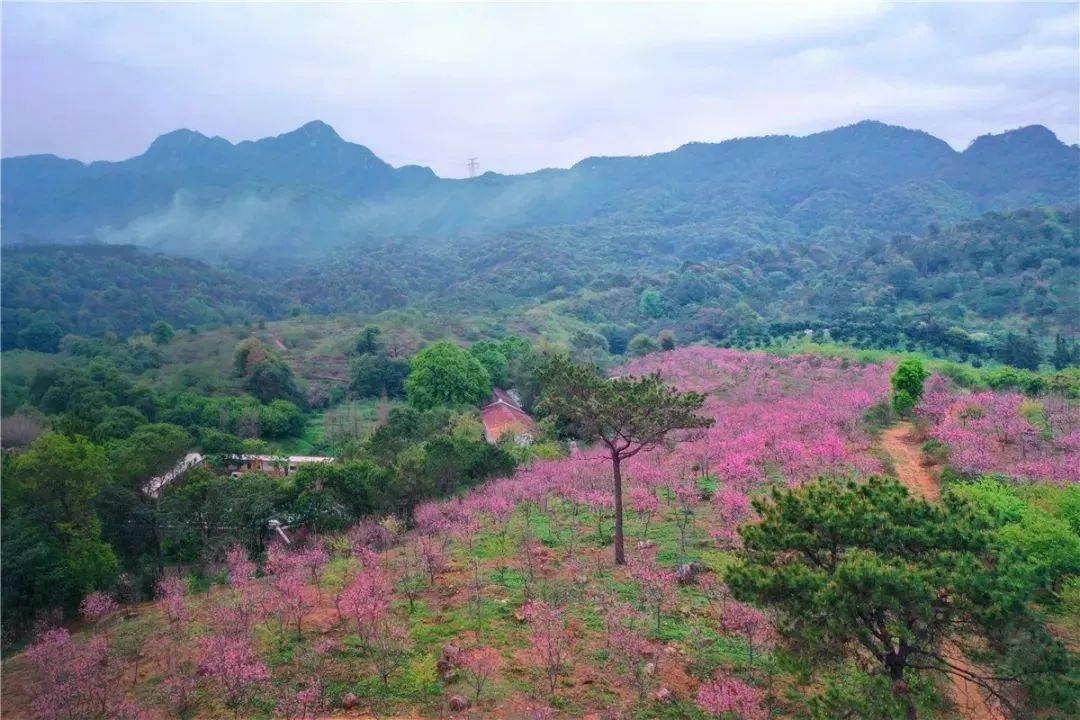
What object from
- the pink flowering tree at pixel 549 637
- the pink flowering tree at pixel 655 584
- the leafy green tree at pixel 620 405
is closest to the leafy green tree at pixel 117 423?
the leafy green tree at pixel 620 405

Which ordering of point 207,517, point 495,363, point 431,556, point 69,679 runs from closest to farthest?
point 69,679, point 431,556, point 207,517, point 495,363

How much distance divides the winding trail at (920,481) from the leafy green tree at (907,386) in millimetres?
626

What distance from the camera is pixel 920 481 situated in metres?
17.9

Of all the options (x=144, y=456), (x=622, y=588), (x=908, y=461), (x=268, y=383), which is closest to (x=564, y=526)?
(x=622, y=588)

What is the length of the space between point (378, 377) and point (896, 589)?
39685 mm

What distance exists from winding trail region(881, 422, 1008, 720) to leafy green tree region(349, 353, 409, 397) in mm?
29565

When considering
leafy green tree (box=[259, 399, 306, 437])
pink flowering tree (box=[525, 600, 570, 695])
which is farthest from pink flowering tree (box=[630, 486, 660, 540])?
leafy green tree (box=[259, 399, 306, 437])

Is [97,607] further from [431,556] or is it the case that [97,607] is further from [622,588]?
[622,588]

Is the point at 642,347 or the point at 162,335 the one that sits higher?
the point at 162,335

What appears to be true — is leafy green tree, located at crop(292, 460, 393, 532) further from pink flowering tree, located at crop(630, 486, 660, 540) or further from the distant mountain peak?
the distant mountain peak

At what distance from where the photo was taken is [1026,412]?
20.2m

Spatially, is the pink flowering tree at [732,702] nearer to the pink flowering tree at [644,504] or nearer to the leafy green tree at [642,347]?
the pink flowering tree at [644,504]

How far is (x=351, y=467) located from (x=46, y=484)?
699 cm

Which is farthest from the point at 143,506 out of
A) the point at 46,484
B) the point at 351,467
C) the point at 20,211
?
the point at 20,211
